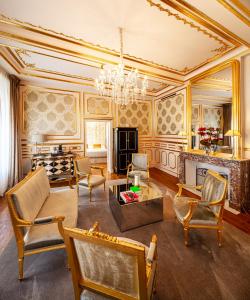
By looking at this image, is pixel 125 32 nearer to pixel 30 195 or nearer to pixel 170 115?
pixel 30 195

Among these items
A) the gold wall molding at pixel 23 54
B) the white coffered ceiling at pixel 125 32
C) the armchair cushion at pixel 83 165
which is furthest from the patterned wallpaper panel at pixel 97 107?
the armchair cushion at pixel 83 165

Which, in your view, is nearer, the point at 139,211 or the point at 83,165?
the point at 139,211

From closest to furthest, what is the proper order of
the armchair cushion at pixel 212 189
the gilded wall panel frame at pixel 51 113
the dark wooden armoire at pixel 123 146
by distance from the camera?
the armchair cushion at pixel 212 189 → the gilded wall panel frame at pixel 51 113 → the dark wooden armoire at pixel 123 146

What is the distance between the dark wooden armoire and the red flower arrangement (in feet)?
8.62

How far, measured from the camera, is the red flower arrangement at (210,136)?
12.6 ft

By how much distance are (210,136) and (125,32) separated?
3.14 meters

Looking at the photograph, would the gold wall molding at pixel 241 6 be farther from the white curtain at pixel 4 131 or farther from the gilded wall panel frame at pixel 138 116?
the white curtain at pixel 4 131

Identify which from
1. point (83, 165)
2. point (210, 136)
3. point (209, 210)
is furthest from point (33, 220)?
point (210, 136)

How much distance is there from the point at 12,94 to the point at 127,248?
518 centimetres

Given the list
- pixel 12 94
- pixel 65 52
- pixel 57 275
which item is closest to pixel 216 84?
pixel 65 52

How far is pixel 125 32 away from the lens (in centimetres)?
271

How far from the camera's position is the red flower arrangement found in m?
3.83

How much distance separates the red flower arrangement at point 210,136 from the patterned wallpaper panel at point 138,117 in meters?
3.02

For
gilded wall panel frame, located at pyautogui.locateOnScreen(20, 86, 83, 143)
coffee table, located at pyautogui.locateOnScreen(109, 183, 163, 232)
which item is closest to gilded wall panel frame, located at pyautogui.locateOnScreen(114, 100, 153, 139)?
gilded wall panel frame, located at pyautogui.locateOnScreen(20, 86, 83, 143)
